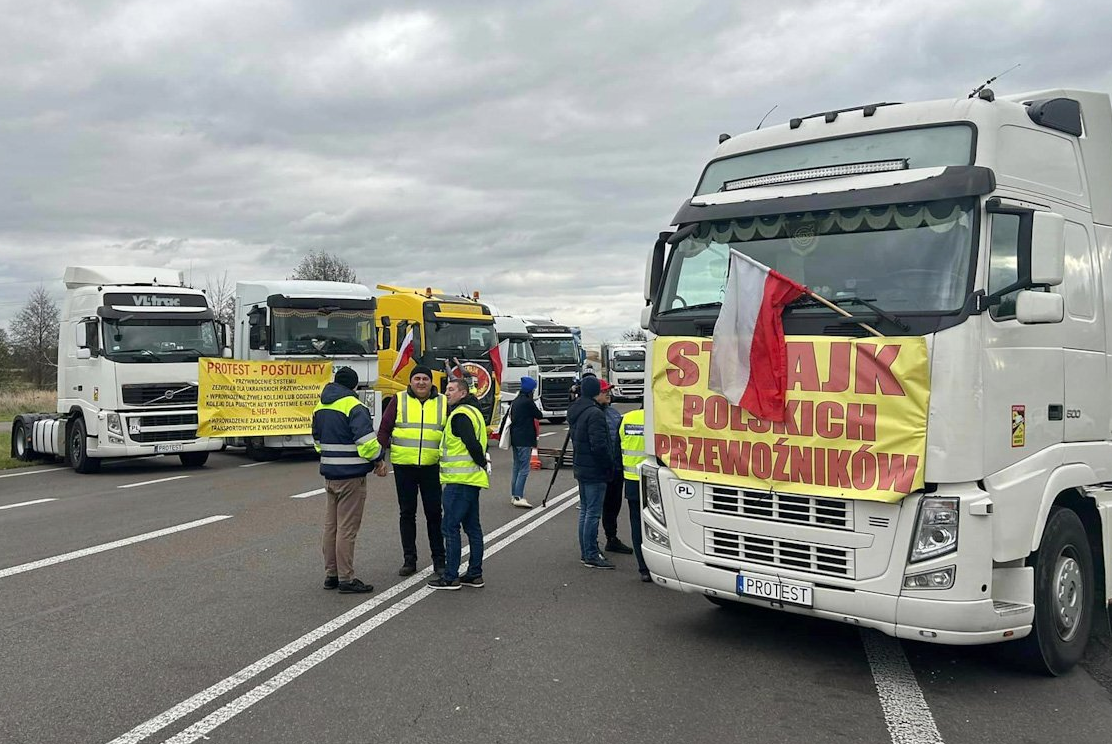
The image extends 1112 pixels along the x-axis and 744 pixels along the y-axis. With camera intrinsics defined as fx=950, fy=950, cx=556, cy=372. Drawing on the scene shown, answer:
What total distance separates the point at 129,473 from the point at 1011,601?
15.9 meters

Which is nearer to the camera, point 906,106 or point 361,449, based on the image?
point 906,106

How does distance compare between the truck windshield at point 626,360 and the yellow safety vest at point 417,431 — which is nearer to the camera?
the yellow safety vest at point 417,431

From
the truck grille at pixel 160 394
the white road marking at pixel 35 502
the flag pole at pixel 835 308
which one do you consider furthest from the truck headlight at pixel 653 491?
the truck grille at pixel 160 394

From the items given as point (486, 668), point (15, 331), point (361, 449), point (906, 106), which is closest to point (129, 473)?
point (361, 449)

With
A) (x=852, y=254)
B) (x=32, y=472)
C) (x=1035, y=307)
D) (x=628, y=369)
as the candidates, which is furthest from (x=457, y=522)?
(x=628, y=369)

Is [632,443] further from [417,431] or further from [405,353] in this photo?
[405,353]

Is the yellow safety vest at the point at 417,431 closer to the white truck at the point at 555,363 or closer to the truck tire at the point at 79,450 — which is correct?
the truck tire at the point at 79,450

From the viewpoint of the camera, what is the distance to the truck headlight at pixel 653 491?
612cm

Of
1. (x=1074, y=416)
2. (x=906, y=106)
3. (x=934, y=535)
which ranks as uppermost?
(x=906, y=106)

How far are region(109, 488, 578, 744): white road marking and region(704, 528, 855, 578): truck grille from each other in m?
2.65

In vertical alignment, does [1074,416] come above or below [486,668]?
above

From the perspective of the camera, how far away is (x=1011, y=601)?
17.0 feet

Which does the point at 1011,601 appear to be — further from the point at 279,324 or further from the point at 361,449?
the point at 279,324

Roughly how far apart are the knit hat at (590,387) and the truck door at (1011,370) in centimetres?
404
